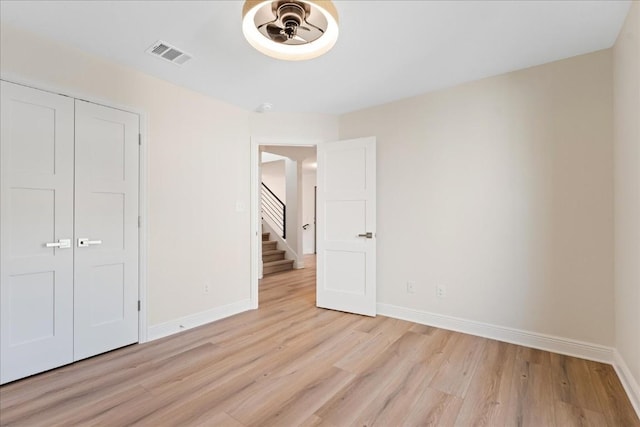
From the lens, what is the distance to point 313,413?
5.94 feet

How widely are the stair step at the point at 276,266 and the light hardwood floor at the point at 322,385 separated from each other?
3.06m

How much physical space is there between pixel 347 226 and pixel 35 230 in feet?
9.56

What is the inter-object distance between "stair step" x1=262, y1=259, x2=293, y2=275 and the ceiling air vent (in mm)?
4227

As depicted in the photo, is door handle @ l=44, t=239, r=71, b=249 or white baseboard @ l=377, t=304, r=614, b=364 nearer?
door handle @ l=44, t=239, r=71, b=249

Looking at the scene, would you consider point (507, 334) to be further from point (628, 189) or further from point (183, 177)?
point (183, 177)

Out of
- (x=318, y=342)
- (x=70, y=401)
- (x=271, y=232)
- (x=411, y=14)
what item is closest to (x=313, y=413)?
(x=318, y=342)

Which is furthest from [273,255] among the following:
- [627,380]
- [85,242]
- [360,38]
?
[627,380]

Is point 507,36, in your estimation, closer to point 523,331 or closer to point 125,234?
point 523,331

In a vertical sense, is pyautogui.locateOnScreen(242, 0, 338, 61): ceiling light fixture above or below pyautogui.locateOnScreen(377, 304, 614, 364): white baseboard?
above

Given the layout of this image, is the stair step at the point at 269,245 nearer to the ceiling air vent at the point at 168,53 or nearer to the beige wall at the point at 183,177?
the beige wall at the point at 183,177

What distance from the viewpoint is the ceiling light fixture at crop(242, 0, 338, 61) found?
155 cm

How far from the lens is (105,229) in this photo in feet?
8.58

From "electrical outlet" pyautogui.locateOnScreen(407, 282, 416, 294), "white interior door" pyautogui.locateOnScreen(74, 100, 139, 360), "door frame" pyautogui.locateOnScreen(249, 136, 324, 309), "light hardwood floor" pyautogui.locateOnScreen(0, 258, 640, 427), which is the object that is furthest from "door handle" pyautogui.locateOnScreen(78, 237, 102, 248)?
"electrical outlet" pyautogui.locateOnScreen(407, 282, 416, 294)

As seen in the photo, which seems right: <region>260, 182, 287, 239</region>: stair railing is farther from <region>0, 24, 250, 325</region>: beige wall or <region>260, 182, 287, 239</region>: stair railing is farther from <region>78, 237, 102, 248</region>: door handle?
<region>78, 237, 102, 248</region>: door handle
